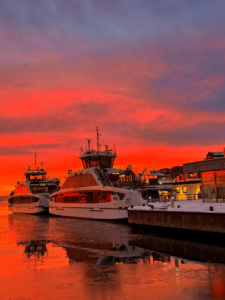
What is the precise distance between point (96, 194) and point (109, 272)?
2879 centimetres

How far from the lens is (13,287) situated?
13055mm

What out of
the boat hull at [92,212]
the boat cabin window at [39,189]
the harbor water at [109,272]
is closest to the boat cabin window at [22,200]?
the boat cabin window at [39,189]

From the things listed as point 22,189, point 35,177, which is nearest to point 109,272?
point 22,189

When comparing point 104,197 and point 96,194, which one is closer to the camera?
point 104,197

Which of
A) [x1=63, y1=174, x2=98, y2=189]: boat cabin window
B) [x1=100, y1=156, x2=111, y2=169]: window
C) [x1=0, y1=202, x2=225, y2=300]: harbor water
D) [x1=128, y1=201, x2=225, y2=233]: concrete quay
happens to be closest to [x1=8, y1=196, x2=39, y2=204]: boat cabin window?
[x1=63, y1=174, x2=98, y2=189]: boat cabin window

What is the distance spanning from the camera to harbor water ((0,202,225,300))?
39.1 ft

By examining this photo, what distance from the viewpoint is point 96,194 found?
43.5m

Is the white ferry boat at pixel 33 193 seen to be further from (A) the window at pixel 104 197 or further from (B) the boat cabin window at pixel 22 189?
(A) the window at pixel 104 197

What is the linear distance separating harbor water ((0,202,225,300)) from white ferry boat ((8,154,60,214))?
43.9m

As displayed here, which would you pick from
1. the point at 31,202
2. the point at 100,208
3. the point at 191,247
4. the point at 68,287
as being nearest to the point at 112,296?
the point at 68,287

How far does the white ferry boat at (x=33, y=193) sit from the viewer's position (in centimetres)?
6706

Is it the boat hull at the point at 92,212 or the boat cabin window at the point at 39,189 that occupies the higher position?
the boat cabin window at the point at 39,189

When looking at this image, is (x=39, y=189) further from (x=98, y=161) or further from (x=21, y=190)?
(x=98, y=161)

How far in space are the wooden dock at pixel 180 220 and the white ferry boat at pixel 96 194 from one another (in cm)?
686
